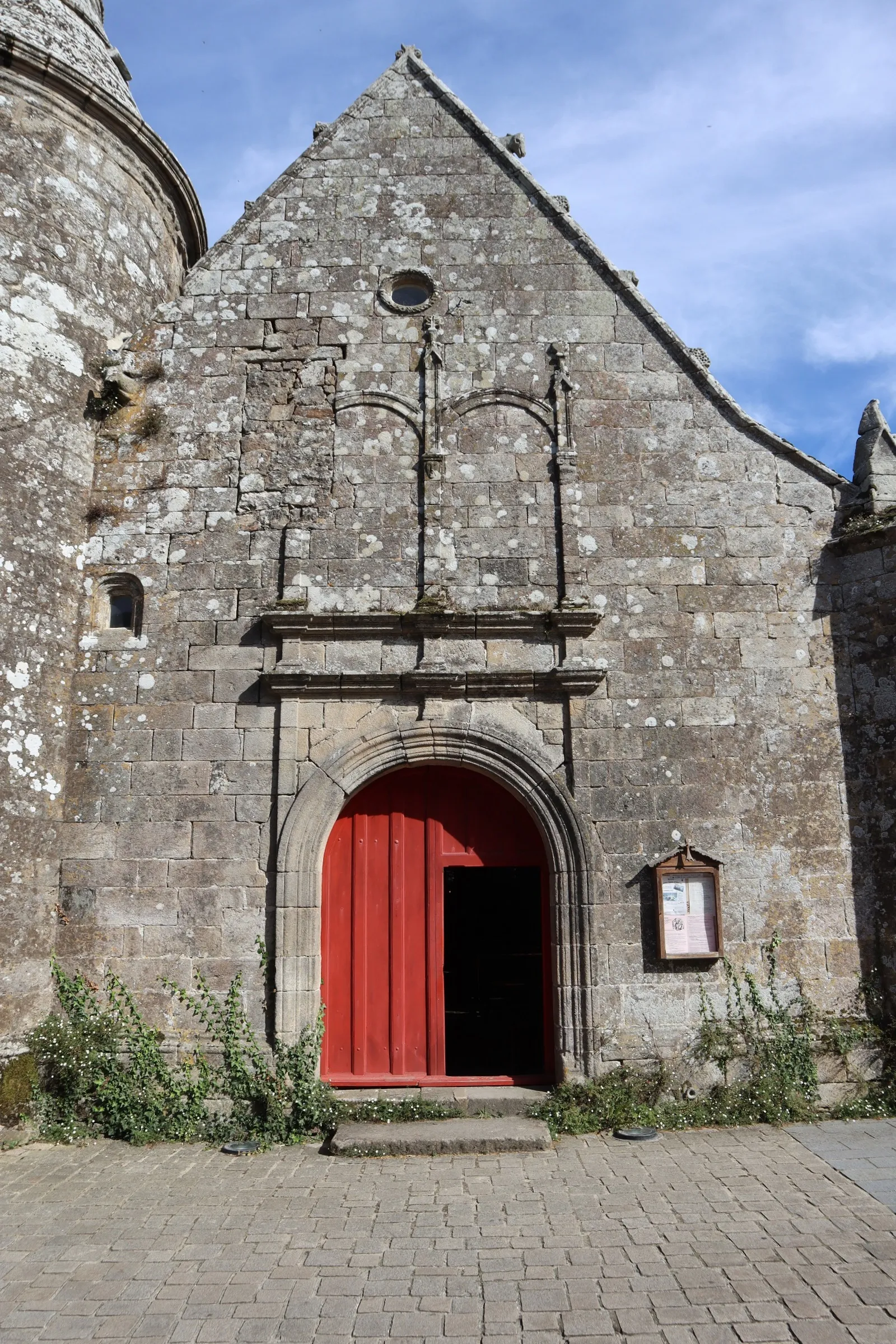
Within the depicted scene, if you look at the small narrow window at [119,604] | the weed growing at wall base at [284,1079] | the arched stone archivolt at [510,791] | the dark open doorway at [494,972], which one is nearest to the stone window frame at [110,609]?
the small narrow window at [119,604]

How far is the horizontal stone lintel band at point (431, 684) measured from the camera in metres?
6.15

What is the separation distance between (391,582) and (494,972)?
2.64 metres

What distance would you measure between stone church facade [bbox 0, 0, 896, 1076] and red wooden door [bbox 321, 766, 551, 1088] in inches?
6.2

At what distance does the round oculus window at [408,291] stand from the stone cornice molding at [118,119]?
204 cm

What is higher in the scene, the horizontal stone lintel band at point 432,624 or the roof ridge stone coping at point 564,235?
the roof ridge stone coping at point 564,235

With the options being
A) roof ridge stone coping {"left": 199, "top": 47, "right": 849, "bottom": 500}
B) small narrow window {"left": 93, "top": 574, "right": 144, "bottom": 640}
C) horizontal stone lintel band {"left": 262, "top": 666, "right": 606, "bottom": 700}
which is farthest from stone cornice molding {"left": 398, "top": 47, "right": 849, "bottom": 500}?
small narrow window {"left": 93, "top": 574, "right": 144, "bottom": 640}

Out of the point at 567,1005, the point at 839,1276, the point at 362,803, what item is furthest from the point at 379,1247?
the point at 362,803

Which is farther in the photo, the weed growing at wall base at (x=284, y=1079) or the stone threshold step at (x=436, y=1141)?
the weed growing at wall base at (x=284, y=1079)

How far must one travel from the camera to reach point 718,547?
6535mm

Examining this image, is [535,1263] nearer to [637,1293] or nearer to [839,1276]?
[637,1293]

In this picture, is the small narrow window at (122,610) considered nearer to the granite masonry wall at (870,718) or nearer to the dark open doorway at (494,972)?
the dark open doorway at (494,972)

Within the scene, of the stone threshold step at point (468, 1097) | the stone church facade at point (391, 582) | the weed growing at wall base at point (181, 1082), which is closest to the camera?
the weed growing at wall base at point (181, 1082)

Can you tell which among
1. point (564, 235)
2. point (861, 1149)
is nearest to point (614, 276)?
point (564, 235)

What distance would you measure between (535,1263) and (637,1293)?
1.46ft
